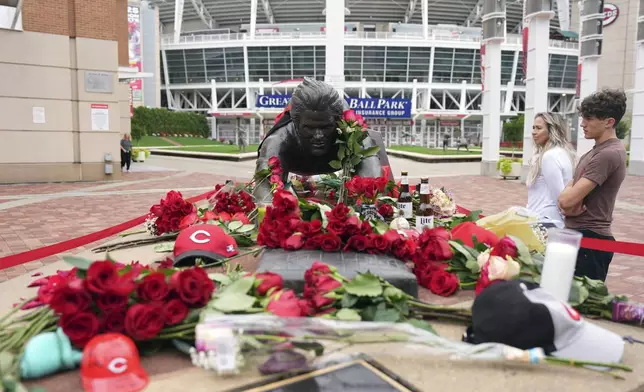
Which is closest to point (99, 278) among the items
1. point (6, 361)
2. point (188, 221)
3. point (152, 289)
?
point (152, 289)

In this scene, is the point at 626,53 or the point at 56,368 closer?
the point at 56,368

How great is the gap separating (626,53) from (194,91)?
45.1 m

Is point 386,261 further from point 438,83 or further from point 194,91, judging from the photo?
point 194,91

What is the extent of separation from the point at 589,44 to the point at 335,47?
833 cm

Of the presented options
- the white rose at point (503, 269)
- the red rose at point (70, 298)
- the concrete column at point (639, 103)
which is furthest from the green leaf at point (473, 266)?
the concrete column at point (639, 103)

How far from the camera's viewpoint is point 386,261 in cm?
271

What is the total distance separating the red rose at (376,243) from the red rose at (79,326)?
1.43 meters

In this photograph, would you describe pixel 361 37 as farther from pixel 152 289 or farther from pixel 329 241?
pixel 152 289

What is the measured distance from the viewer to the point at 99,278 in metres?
1.80

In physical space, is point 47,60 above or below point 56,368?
above

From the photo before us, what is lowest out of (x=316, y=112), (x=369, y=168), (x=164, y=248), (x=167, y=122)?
(x=164, y=248)

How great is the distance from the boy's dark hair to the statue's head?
72.3 inches

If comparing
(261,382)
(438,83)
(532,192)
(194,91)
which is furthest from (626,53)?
(261,382)

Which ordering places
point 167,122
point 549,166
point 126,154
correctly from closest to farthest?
point 549,166 < point 126,154 < point 167,122
